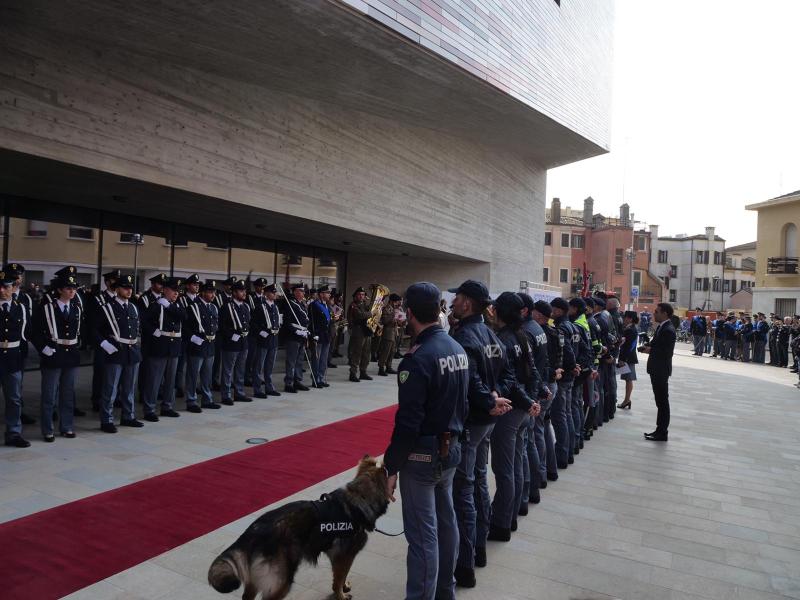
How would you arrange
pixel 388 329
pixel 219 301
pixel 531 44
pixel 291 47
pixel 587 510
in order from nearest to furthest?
1. pixel 587 510
2. pixel 291 47
3. pixel 219 301
4. pixel 388 329
5. pixel 531 44

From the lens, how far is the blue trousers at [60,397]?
6633mm

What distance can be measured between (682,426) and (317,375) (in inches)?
281

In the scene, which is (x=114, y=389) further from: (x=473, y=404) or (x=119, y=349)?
(x=473, y=404)

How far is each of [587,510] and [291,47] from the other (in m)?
7.99

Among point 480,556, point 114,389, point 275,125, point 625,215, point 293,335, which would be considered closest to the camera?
point 480,556

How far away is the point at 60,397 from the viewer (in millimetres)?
6930

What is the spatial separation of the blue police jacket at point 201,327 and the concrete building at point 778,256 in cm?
3545

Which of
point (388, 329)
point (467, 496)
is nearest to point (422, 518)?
point (467, 496)

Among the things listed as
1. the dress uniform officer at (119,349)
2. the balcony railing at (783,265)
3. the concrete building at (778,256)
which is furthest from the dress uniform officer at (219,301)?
the balcony railing at (783,265)

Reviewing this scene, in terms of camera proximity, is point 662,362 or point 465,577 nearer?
A: point 465,577

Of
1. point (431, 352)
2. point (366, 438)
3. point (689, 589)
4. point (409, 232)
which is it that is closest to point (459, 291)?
point (431, 352)

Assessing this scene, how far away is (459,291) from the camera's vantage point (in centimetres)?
386

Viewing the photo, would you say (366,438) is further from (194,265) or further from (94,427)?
(194,265)

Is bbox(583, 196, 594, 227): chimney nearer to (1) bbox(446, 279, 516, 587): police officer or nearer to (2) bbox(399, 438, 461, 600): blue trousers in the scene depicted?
(1) bbox(446, 279, 516, 587): police officer
